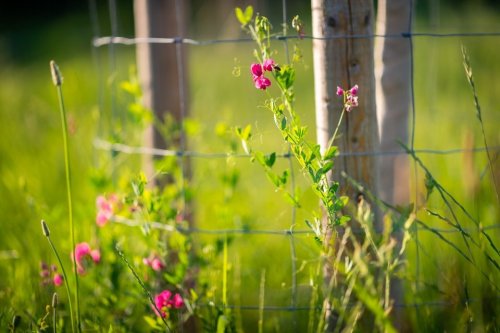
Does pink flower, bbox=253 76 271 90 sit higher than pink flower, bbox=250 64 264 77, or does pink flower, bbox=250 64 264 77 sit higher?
pink flower, bbox=250 64 264 77

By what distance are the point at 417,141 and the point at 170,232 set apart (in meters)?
2.09

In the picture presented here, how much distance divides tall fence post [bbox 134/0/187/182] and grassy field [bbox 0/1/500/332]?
0.10 metres

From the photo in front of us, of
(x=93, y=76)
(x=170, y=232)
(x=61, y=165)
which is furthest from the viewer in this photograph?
(x=93, y=76)

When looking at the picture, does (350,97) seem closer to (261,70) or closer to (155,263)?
(261,70)

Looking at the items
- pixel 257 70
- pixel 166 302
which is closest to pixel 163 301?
pixel 166 302

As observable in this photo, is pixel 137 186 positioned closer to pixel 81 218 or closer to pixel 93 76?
pixel 81 218

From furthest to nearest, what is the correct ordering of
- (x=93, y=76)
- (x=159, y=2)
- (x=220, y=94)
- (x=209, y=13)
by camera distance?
(x=209, y=13), (x=93, y=76), (x=220, y=94), (x=159, y=2)

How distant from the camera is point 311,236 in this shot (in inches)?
65.5

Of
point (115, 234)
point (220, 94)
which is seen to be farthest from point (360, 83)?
point (220, 94)

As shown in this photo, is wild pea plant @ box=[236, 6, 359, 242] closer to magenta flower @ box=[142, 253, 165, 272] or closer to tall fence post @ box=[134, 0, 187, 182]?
magenta flower @ box=[142, 253, 165, 272]

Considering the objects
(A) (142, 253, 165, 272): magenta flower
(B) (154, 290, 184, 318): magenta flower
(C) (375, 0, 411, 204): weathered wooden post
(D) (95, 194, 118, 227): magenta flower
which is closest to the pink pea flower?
(B) (154, 290, 184, 318): magenta flower

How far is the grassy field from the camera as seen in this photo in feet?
6.29

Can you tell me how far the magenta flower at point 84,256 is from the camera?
2.05 m

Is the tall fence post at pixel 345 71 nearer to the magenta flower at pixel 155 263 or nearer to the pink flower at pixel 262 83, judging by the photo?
the pink flower at pixel 262 83
